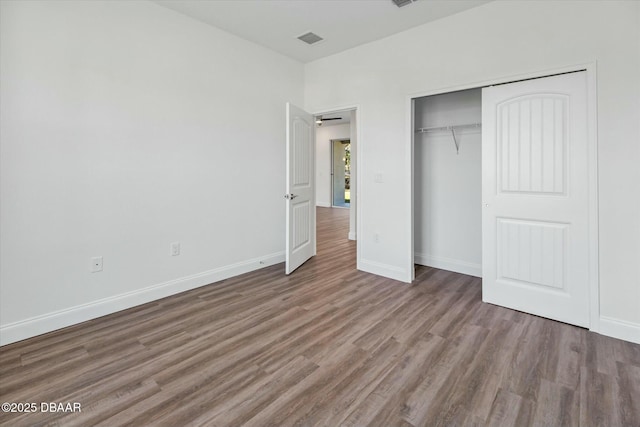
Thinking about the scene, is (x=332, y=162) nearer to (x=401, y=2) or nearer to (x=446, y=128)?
(x=446, y=128)

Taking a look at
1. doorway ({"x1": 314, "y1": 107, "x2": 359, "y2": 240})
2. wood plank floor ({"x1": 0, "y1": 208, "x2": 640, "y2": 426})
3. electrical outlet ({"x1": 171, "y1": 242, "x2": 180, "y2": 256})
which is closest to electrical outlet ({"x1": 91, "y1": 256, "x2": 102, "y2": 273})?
wood plank floor ({"x1": 0, "y1": 208, "x2": 640, "y2": 426})

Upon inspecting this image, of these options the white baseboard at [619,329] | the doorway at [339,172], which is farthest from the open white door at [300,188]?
the doorway at [339,172]

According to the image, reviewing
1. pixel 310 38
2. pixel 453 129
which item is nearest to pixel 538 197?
pixel 453 129

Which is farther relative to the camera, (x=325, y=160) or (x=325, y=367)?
(x=325, y=160)

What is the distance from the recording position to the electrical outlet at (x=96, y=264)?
2.73m

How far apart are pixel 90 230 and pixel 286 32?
2.81 m

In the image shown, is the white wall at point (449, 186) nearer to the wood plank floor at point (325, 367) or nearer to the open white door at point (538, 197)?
the open white door at point (538, 197)

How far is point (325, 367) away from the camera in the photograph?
2.04 metres

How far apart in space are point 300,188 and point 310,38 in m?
1.77

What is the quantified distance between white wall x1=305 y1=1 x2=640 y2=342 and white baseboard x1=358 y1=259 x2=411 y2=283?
0.01m

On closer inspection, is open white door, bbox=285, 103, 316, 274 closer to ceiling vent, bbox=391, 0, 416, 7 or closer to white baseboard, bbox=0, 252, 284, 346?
white baseboard, bbox=0, 252, 284, 346

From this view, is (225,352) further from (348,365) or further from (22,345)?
(22,345)

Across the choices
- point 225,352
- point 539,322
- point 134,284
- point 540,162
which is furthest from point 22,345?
point 540,162

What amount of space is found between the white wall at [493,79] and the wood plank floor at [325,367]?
74 centimetres
